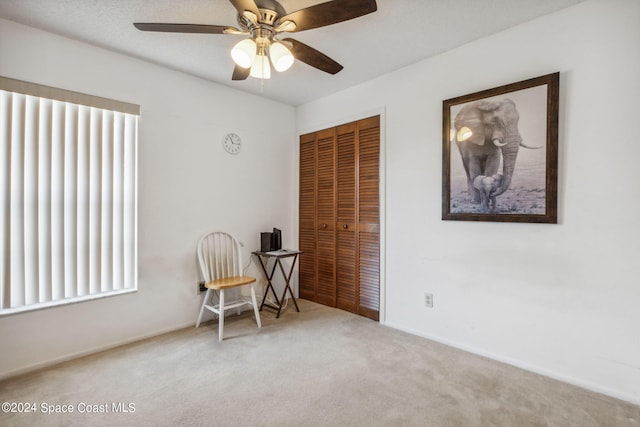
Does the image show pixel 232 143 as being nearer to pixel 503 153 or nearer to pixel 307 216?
pixel 307 216

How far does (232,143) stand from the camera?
3.40 m

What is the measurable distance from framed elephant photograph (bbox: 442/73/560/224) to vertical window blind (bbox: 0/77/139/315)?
8.95ft

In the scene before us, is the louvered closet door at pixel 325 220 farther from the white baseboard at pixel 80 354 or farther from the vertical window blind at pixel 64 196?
the vertical window blind at pixel 64 196

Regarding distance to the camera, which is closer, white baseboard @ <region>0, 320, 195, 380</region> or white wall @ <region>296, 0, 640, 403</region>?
white wall @ <region>296, 0, 640, 403</region>

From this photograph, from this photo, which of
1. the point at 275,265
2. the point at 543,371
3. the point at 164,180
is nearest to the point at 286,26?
the point at 164,180

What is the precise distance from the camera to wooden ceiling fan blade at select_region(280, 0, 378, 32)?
4.83ft

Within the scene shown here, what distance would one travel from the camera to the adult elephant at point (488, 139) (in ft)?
7.32

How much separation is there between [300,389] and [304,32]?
8.16ft

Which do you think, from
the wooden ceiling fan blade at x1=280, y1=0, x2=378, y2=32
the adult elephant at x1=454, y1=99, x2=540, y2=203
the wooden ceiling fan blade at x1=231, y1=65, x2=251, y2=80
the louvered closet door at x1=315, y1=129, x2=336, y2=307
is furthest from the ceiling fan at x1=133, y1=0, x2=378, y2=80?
the louvered closet door at x1=315, y1=129, x2=336, y2=307

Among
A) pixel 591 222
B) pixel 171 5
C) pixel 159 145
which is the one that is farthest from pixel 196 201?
pixel 591 222

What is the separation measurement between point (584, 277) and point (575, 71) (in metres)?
1.33

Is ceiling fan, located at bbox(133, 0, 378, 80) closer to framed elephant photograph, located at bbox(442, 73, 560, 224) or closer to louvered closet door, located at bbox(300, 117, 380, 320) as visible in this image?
framed elephant photograph, located at bbox(442, 73, 560, 224)

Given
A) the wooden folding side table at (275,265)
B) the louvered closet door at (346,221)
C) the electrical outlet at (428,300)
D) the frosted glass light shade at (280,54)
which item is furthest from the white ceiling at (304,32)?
the electrical outlet at (428,300)

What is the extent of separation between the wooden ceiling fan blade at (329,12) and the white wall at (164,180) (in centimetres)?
176
